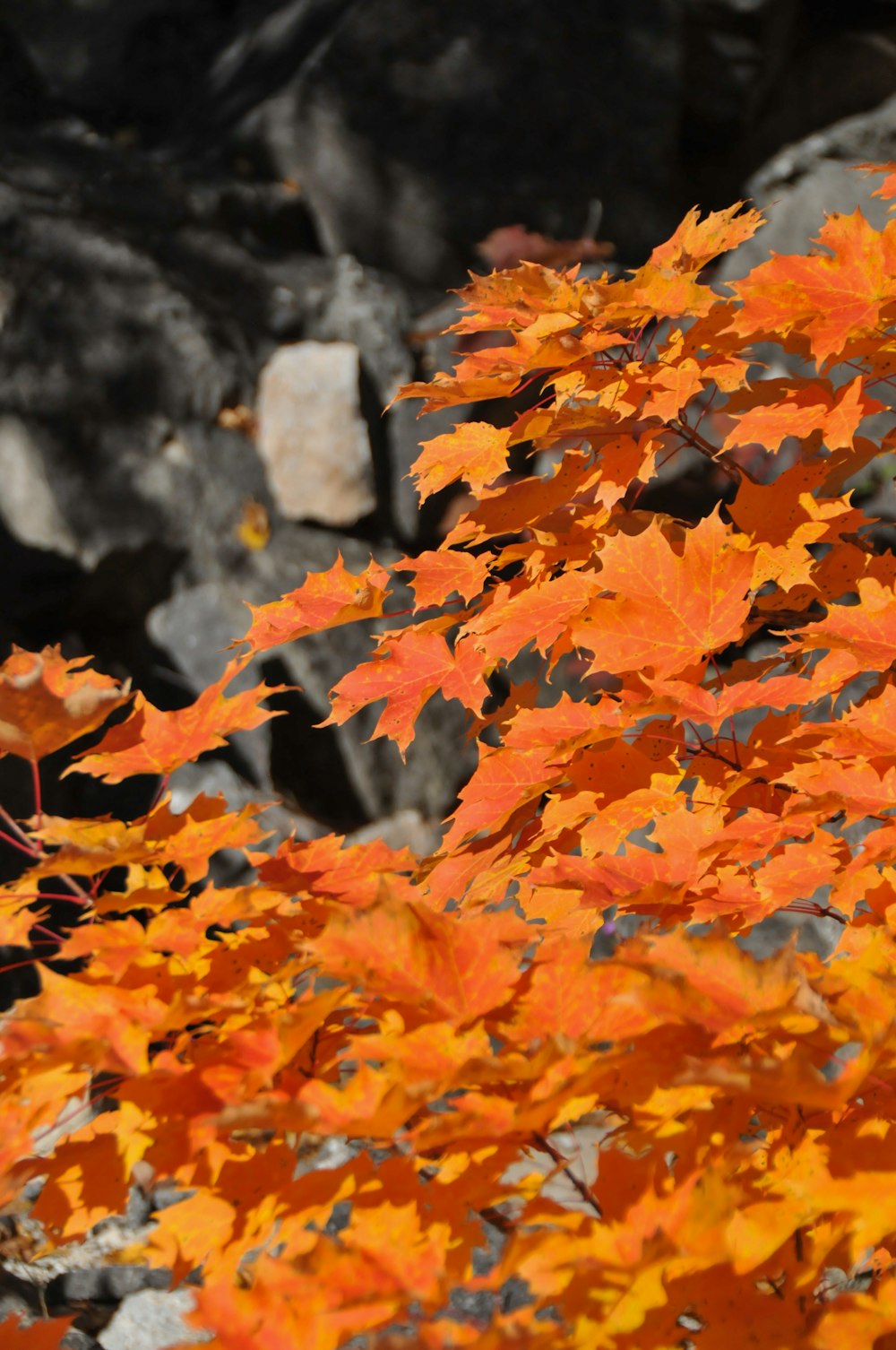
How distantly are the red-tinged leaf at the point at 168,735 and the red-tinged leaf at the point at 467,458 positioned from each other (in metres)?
0.34

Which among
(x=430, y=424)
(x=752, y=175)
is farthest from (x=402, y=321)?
(x=752, y=175)

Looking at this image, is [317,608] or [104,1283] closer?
[317,608]

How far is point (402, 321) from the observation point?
15.4 ft

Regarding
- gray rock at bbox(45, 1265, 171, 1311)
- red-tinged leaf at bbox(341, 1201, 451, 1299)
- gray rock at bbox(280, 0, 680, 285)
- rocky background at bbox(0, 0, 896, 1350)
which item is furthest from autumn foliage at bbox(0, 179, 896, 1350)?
gray rock at bbox(280, 0, 680, 285)

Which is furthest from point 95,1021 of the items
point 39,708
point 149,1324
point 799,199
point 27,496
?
point 799,199

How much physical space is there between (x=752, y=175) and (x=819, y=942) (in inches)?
177

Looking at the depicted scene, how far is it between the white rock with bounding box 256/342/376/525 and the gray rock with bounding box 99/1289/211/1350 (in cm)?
284

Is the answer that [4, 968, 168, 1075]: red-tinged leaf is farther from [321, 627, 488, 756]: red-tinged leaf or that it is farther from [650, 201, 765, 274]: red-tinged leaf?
[650, 201, 765, 274]: red-tinged leaf

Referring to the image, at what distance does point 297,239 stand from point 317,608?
4.49 metres

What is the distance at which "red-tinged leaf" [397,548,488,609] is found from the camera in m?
1.29

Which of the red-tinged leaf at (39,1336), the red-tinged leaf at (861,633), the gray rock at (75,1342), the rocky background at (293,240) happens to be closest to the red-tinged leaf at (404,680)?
the red-tinged leaf at (861,633)

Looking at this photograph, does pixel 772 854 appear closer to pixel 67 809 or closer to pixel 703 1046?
pixel 703 1046

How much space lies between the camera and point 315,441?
429cm

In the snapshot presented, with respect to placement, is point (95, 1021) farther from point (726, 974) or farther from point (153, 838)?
point (726, 974)
